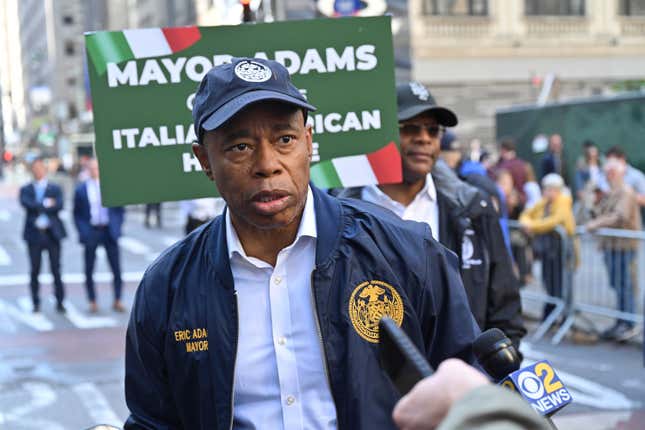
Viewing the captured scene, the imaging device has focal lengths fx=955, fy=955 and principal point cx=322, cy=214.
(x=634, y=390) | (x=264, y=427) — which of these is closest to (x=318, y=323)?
(x=264, y=427)

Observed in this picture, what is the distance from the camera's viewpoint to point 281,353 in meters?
2.43

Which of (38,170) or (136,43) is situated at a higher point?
(136,43)

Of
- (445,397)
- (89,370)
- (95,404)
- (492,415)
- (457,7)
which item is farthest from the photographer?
(457,7)

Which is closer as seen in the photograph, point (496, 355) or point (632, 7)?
point (496, 355)

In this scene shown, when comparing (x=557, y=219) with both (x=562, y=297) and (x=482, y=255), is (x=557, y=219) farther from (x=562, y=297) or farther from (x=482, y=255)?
(x=482, y=255)

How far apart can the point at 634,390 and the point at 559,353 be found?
1636mm

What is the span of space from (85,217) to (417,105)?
9.14 metres

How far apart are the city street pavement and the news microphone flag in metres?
3.82

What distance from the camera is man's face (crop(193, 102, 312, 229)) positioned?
7.99 feet

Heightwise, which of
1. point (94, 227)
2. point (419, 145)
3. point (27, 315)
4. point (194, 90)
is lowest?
point (27, 315)

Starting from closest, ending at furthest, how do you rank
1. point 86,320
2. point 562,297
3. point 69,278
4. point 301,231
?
1. point 301,231
2. point 562,297
3. point 86,320
4. point 69,278

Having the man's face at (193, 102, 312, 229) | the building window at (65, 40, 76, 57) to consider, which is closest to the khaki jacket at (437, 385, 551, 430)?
the man's face at (193, 102, 312, 229)

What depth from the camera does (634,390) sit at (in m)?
A: 8.12

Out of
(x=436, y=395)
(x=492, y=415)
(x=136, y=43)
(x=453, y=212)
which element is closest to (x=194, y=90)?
(x=136, y=43)
